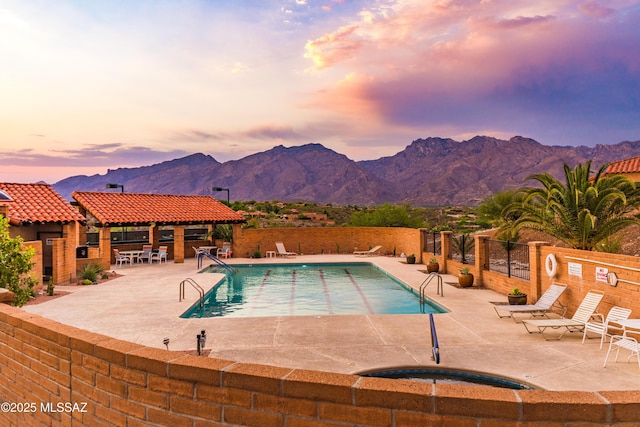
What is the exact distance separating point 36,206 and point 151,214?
7917 millimetres

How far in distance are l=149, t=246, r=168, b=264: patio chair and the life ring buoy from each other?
65.5 feet

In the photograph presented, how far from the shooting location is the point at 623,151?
363 feet

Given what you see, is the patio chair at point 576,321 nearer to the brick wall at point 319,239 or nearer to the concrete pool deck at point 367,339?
the concrete pool deck at point 367,339

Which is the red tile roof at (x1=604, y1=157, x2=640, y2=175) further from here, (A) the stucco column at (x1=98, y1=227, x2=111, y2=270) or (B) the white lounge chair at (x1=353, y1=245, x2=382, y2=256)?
(A) the stucco column at (x1=98, y1=227, x2=111, y2=270)

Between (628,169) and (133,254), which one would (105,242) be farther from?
(628,169)

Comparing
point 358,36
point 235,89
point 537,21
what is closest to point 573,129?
point 537,21

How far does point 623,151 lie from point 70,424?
443ft

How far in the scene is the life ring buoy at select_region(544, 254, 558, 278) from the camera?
11969 mm

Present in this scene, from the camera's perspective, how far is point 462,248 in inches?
736

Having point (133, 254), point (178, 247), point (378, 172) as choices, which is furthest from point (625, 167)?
point (378, 172)

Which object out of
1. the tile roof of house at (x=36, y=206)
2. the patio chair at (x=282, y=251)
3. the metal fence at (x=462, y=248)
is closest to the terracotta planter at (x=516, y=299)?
the metal fence at (x=462, y=248)

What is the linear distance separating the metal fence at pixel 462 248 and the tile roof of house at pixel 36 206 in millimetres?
16744

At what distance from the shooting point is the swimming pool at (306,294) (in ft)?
45.1

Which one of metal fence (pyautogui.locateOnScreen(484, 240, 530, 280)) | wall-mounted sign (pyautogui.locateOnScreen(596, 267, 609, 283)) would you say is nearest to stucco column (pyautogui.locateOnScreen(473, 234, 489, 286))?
metal fence (pyautogui.locateOnScreen(484, 240, 530, 280))
